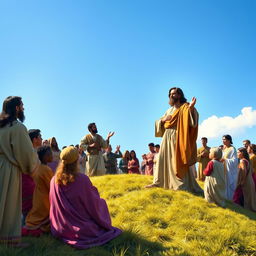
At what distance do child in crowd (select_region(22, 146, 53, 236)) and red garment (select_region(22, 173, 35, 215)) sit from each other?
0.64 ft

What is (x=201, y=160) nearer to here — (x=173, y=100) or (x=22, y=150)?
(x=173, y=100)

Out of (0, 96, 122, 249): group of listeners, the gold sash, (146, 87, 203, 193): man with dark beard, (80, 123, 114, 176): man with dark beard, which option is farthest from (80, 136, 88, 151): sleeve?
(0, 96, 122, 249): group of listeners

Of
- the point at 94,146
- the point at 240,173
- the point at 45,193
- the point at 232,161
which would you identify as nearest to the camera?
the point at 45,193

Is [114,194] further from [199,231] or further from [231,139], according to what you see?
[231,139]

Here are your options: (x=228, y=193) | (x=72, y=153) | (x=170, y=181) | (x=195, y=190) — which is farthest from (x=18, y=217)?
(x=228, y=193)

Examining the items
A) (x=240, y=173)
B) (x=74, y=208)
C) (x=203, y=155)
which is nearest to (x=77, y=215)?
(x=74, y=208)

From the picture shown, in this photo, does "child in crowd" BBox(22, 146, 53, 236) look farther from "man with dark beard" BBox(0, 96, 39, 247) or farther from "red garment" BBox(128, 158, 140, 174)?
"red garment" BBox(128, 158, 140, 174)

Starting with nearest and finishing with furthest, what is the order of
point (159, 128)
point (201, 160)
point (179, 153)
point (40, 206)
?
point (40, 206) → point (179, 153) → point (159, 128) → point (201, 160)

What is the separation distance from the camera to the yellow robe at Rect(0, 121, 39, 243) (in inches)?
178

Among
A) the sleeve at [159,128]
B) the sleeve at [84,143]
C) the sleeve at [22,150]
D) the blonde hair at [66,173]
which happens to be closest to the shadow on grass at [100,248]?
the blonde hair at [66,173]

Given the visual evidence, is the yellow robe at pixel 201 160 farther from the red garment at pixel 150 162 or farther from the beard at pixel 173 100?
the beard at pixel 173 100

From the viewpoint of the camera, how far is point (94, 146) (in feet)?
38.4

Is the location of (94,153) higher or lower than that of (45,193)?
higher

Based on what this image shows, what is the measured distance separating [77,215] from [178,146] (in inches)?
155
